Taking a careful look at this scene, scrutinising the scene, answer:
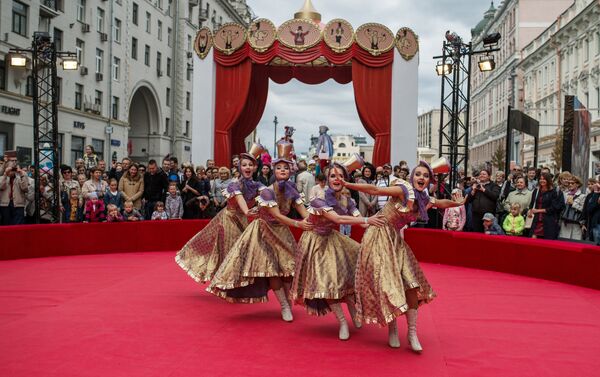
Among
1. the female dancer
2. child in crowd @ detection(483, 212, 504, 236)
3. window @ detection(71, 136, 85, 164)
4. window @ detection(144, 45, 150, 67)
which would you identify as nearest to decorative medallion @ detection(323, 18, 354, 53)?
child in crowd @ detection(483, 212, 504, 236)

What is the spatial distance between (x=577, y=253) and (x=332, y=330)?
4832 millimetres

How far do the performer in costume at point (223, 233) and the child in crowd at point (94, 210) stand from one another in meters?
5.29

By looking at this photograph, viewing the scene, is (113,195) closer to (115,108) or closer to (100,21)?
(100,21)

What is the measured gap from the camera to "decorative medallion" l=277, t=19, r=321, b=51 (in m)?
17.5

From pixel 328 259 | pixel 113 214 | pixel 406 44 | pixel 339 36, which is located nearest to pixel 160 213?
pixel 113 214

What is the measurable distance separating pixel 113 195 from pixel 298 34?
7.77m

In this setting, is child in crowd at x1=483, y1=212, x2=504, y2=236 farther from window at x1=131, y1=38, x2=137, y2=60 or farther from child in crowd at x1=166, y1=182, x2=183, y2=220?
window at x1=131, y1=38, x2=137, y2=60

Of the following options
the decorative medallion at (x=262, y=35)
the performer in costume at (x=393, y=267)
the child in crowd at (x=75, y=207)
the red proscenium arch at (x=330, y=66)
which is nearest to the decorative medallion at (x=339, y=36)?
the red proscenium arch at (x=330, y=66)

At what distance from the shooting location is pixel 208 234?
7.49 meters

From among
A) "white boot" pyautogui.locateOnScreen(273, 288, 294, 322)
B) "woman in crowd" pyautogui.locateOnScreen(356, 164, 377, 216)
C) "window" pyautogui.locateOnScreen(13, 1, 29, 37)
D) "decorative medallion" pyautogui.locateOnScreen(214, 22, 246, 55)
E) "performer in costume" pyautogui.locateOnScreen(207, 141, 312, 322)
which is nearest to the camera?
"performer in costume" pyautogui.locateOnScreen(207, 141, 312, 322)

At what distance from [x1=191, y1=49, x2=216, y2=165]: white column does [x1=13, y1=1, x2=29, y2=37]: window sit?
10.2 m

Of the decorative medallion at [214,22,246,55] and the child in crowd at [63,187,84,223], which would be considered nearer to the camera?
the child in crowd at [63,187,84,223]

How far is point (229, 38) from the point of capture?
18047 millimetres

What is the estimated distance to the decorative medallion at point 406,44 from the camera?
17.5 metres
